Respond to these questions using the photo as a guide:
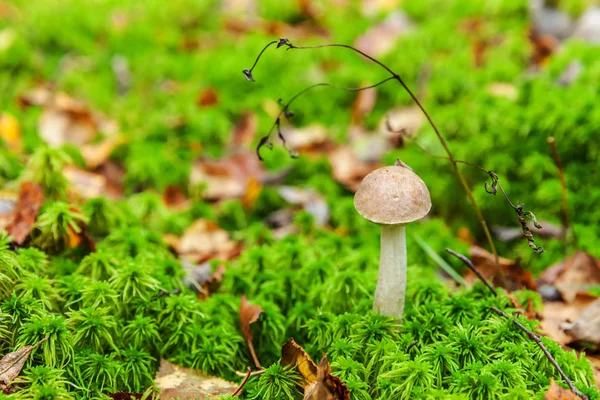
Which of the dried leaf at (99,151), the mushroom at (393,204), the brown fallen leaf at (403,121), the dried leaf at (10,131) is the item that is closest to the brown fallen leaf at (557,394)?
the mushroom at (393,204)


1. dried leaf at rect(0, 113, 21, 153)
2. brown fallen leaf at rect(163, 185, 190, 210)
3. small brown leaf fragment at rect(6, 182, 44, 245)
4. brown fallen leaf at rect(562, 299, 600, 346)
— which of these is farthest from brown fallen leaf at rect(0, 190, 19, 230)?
brown fallen leaf at rect(562, 299, 600, 346)

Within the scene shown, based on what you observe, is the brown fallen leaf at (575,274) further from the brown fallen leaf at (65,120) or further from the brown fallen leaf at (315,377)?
the brown fallen leaf at (65,120)

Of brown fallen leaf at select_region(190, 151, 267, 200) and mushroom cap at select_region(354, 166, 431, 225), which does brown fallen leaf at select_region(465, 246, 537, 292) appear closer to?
mushroom cap at select_region(354, 166, 431, 225)

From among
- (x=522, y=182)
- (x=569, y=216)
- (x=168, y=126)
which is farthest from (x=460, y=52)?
(x=168, y=126)

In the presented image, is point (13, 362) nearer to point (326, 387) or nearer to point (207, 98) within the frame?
point (326, 387)

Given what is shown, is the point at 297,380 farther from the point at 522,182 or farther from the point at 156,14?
the point at 156,14
